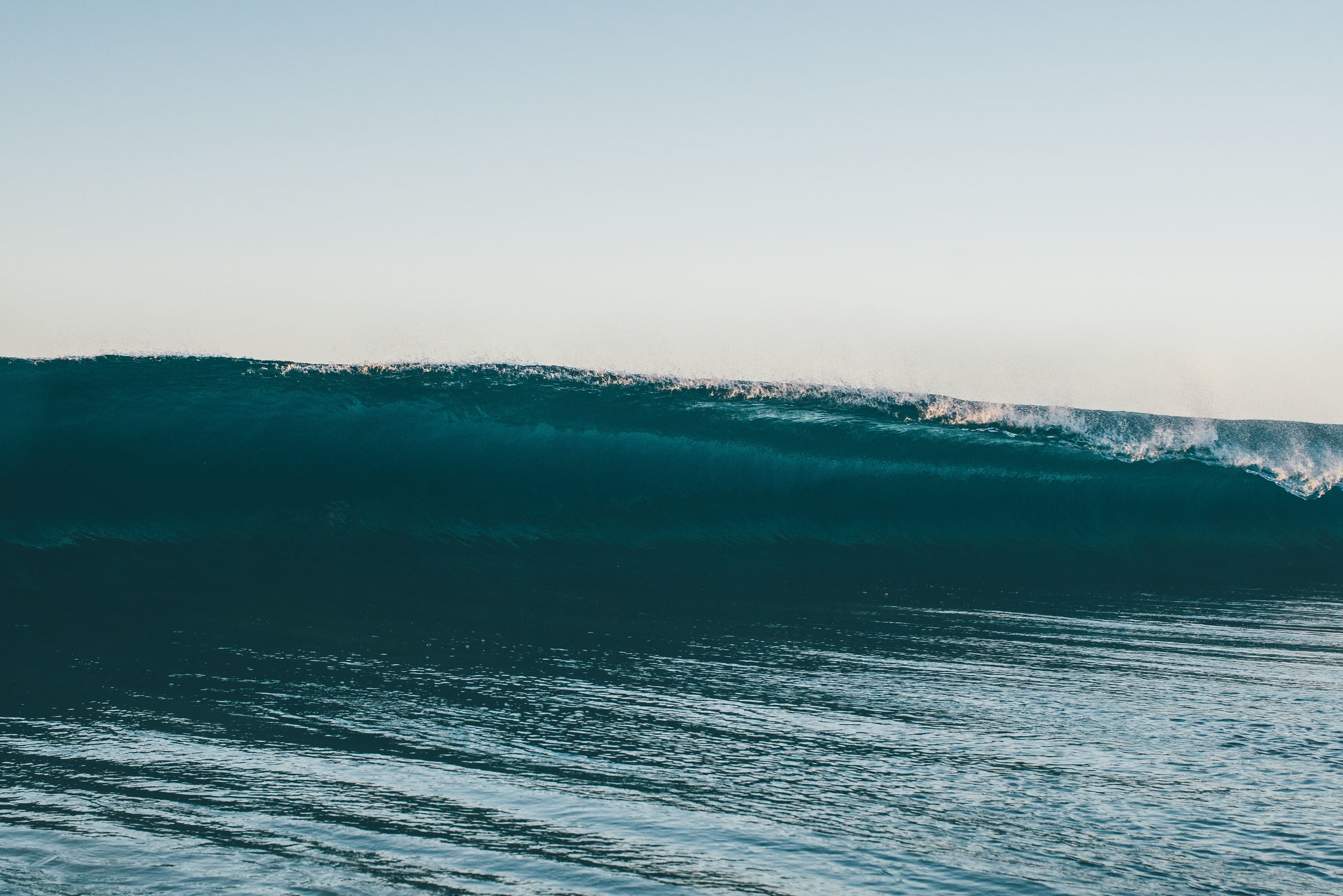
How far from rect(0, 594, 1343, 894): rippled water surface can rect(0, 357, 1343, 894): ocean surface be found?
2 centimetres

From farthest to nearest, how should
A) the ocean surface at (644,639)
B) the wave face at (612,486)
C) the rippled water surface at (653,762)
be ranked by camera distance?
the wave face at (612,486), the ocean surface at (644,639), the rippled water surface at (653,762)

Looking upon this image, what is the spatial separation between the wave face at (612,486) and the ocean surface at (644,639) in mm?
51

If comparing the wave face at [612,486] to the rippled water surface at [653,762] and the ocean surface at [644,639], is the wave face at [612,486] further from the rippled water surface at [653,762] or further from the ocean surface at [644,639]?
the rippled water surface at [653,762]

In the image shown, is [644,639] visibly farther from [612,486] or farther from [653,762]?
[612,486]

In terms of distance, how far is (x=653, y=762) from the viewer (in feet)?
11.1

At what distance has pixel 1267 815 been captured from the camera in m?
2.89

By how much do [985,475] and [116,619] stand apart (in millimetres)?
8785

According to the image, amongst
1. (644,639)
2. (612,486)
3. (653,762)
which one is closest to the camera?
(653,762)

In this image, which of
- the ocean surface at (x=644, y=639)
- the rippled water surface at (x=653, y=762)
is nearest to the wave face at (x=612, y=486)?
the ocean surface at (x=644, y=639)

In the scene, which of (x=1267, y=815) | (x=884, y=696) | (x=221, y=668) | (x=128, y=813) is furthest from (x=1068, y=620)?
(x=128, y=813)

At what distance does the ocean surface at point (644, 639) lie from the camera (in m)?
2.70

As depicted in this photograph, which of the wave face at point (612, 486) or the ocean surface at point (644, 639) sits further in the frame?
the wave face at point (612, 486)

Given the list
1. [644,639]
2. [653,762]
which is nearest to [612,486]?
[644,639]

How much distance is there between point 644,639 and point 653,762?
7.15ft
